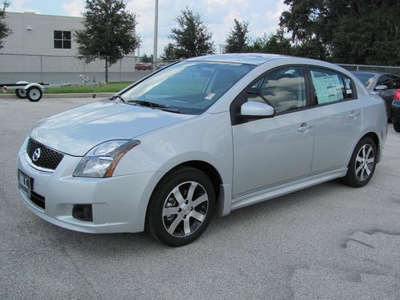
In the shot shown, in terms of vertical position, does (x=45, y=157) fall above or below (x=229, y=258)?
above

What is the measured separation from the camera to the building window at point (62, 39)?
39.0 meters

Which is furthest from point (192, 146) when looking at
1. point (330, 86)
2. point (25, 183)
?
point (330, 86)

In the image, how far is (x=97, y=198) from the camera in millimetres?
3002

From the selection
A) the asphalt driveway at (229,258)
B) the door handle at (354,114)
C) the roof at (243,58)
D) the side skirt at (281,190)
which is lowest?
the asphalt driveway at (229,258)

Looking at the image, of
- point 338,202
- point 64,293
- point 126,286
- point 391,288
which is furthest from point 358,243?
point 64,293

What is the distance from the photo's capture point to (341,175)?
16.4ft

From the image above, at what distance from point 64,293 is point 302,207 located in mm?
2791

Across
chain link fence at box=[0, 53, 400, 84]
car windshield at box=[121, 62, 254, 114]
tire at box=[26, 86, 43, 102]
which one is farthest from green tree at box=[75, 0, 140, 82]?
car windshield at box=[121, 62, 254, 114]

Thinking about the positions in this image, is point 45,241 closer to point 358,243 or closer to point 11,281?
point 11,281

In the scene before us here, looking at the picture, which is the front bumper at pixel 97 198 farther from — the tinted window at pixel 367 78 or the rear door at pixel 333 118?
the tinted window at pixel 367 78

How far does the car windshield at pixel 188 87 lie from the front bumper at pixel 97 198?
0.96 meters

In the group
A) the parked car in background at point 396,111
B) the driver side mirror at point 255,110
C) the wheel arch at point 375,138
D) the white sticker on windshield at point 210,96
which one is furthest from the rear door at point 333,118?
the parked car in background at point 396,111

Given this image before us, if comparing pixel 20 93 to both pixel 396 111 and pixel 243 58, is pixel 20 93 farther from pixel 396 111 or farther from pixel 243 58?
pixel 243 58

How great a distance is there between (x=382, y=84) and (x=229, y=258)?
30.8ft
